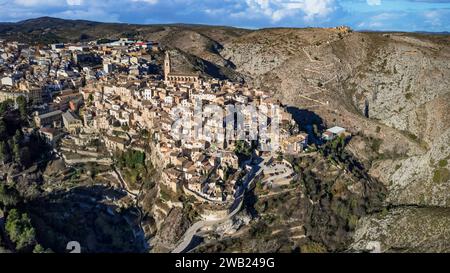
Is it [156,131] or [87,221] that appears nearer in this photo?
[87,221]

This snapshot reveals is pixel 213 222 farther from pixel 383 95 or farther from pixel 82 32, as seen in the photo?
pixel 82 32

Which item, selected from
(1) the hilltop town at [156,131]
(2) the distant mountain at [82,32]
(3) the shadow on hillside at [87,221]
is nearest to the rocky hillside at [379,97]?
(1) the hilltop town at [156,131]

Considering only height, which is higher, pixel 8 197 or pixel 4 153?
pixel 4 153

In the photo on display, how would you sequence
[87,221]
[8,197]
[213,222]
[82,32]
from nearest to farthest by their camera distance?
1. [213,222]
2. [8,197]
3. [87,221]
4. [82,32]

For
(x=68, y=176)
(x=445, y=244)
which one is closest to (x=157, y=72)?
(x=68, y=176)

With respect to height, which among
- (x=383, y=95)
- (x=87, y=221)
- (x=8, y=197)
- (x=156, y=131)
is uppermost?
(x=383, y=95)

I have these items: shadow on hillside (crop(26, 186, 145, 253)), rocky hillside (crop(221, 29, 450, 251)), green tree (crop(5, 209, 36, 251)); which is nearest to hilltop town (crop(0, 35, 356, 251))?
shadow on hillside (crop(26, 186, 145, 253))

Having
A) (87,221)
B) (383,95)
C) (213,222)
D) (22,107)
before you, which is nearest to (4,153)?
(22,107)

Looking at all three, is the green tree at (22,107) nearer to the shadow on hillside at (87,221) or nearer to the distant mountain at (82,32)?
the shadow on hillside at (87,221)
